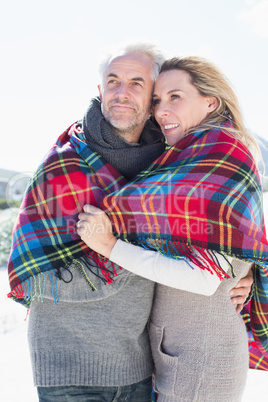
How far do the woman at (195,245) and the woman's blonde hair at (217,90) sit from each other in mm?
116

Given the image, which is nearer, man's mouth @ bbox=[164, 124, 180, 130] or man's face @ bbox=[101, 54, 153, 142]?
man's mouth @ bbox=[164, 124, 180, 130]

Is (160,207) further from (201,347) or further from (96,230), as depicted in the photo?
(201,347)

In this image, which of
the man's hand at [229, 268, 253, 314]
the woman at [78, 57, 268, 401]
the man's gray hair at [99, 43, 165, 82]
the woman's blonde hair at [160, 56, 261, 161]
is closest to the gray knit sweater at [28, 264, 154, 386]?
the woman at [78, 57, 268, 401]

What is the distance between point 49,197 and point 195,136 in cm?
74

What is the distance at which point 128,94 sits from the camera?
2.08 metres

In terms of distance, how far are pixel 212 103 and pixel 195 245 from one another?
77 cm

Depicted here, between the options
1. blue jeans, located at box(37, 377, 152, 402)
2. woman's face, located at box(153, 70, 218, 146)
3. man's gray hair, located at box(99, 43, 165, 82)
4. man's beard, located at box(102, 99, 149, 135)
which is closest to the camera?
blue jeans, located at box(37, 377, 152, 402)

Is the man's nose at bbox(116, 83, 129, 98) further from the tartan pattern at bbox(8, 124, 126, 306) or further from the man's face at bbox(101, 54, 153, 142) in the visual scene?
the tartan pattern at bbox(8, 124, 126, 306)

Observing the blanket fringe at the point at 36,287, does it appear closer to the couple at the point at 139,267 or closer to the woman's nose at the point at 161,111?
the couple at the point at 139,267

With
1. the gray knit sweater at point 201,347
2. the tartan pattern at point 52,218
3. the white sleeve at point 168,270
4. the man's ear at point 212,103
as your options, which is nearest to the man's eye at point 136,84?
the man's ear at point 212,103

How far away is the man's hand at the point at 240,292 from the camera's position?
174 centimetres

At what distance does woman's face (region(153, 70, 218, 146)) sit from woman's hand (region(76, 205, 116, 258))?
556mm

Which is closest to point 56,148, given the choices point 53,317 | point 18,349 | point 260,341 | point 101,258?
point 101,258

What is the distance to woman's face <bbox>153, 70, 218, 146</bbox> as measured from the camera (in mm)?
1919
